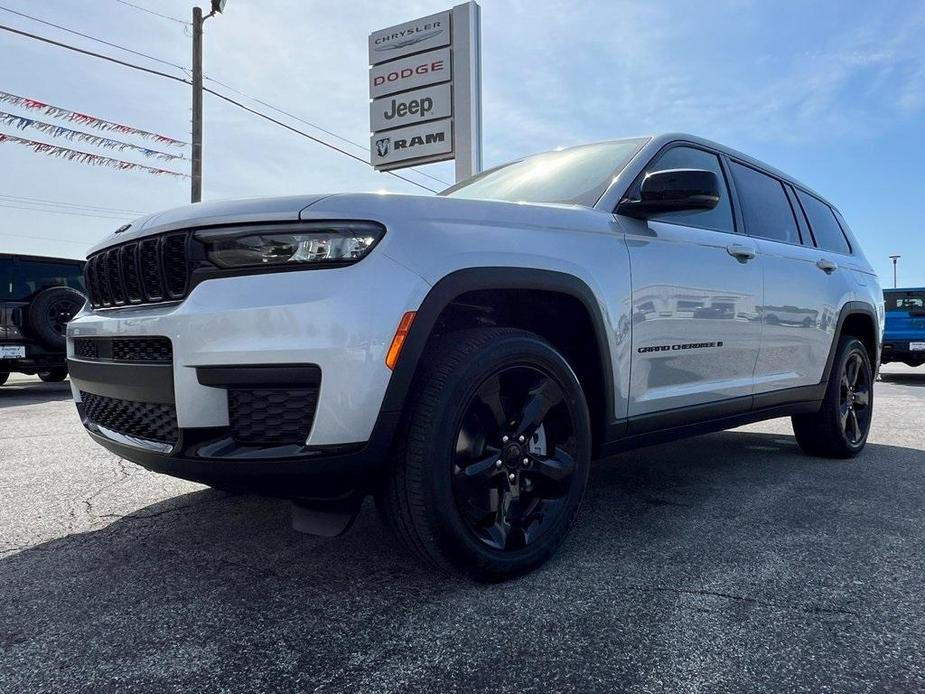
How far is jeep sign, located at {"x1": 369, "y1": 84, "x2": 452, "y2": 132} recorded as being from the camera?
1139cm

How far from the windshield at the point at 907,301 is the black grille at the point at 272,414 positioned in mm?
12859

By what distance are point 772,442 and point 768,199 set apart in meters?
2.02

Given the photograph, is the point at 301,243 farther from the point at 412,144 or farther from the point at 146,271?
the point at 412,144

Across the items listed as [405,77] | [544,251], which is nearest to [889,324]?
[405,77]

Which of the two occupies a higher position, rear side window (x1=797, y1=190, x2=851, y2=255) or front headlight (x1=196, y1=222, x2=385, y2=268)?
rear side window (x1=797, y1=190, x2=851, y2=255)

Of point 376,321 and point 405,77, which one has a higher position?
point 405,77

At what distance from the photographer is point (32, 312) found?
28.3 feet

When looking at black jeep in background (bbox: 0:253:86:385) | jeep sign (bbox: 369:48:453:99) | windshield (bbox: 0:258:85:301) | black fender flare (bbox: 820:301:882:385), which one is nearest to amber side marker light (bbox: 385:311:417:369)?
black fender flare (bbox: 820:301:882:385)

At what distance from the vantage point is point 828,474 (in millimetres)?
3875

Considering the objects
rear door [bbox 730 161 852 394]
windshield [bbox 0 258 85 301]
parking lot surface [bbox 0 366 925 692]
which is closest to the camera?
parking lot surface [bbox 0 366 925 692]

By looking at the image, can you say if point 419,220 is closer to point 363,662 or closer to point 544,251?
point 544,251

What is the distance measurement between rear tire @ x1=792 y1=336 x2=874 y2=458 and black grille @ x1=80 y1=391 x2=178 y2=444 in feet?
12.6

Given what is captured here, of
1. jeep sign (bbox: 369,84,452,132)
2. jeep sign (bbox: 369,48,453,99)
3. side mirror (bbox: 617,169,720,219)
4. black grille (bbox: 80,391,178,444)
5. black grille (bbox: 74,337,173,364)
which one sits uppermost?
jeep sign (bbox: 369,48,453,99)

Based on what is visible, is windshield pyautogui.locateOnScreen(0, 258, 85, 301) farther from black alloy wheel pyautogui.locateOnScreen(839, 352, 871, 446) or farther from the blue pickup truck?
the blue pickup truck
